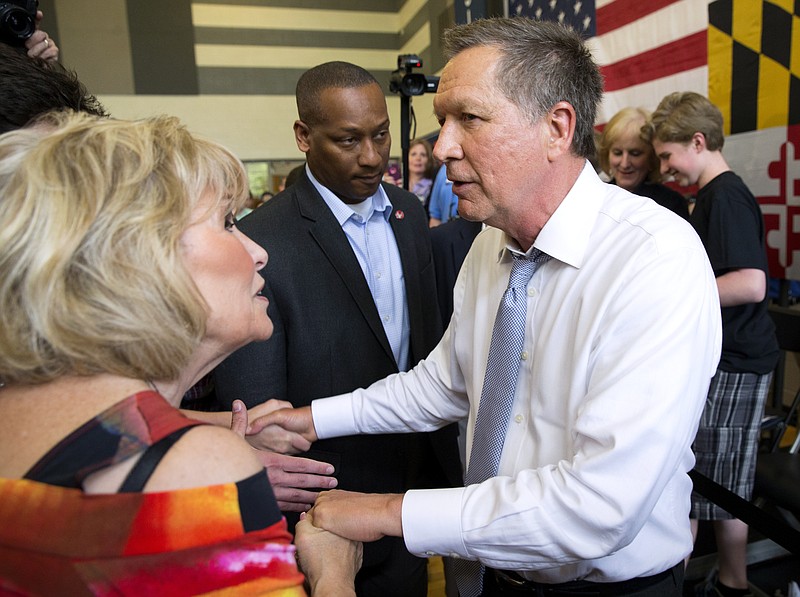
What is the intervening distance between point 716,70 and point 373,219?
7.55 ft

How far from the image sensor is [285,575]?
718mm

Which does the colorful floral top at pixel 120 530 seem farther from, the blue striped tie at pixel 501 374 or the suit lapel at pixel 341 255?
the suit lapel at pixel 341 255

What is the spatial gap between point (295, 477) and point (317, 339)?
1.75ft

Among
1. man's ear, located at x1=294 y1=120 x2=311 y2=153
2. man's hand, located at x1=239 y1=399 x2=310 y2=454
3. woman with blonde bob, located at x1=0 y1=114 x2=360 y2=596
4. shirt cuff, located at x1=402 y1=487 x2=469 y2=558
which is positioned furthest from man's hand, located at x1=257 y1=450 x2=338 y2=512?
man's ear, located at x1=294 y1=120 x2=311 y2=153

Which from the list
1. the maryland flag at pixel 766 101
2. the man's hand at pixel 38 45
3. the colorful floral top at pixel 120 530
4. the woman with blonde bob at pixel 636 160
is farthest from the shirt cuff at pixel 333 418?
the maryland flag at pixel 766 101

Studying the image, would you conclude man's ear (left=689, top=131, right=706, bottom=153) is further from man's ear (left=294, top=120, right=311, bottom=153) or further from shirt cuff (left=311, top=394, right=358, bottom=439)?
shirt cuff (left=311, top=394, right=358, bottom=439)

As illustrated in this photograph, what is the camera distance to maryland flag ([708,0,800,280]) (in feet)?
9.14

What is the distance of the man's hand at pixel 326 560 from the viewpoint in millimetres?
1007

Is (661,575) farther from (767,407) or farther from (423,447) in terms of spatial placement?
(767,407)

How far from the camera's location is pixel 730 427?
244cm

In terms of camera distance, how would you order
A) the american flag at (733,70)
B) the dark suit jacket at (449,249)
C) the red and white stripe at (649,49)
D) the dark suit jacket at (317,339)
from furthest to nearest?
the red and white stripe at (649,49), the american flag at (733,70), the dark suit jacket at (449,249), the dark suit jacket at (317,339)

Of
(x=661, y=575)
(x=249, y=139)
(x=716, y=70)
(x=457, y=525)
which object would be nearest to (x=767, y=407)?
(x=716, y=70)

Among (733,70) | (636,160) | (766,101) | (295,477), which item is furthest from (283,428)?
(733,70)

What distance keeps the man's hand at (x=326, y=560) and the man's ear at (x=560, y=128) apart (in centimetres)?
87
